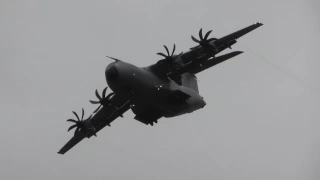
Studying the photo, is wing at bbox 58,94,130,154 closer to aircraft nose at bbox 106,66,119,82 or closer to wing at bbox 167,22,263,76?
wing at bbox 167,22,263,76

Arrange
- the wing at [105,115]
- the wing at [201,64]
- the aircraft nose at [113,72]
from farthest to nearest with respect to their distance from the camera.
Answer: the wing at [105,115] → the wing at [201,64] → the aircraft nose at [113,72]

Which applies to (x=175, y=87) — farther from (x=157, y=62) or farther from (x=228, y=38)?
(x=228, y=38)

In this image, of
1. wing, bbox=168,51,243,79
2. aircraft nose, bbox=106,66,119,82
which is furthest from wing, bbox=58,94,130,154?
aircraft nose, bbox=106,66,119,82

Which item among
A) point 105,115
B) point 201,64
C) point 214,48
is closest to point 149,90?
point 201,64

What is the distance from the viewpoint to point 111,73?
3759cm

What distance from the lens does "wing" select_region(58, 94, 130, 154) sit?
4275cm

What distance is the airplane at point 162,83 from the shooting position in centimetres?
3838

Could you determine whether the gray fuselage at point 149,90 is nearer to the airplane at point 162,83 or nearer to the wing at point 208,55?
the airplane at point 162,83

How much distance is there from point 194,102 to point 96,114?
7507 mm

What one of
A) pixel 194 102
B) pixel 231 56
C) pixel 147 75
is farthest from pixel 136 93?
pixel 231 56

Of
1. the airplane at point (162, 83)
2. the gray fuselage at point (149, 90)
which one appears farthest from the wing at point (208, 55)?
the gray fuselage at point (149, 90)

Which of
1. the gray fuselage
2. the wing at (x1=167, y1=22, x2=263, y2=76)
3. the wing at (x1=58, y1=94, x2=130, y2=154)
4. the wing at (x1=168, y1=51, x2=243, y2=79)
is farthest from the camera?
the wing at (x1=58, y1=94, x2=130, y2=154)

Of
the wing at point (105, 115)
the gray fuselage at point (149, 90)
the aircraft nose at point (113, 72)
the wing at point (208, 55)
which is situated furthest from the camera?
the wing at point (105, 115)

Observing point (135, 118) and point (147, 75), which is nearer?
point (147, 75)
